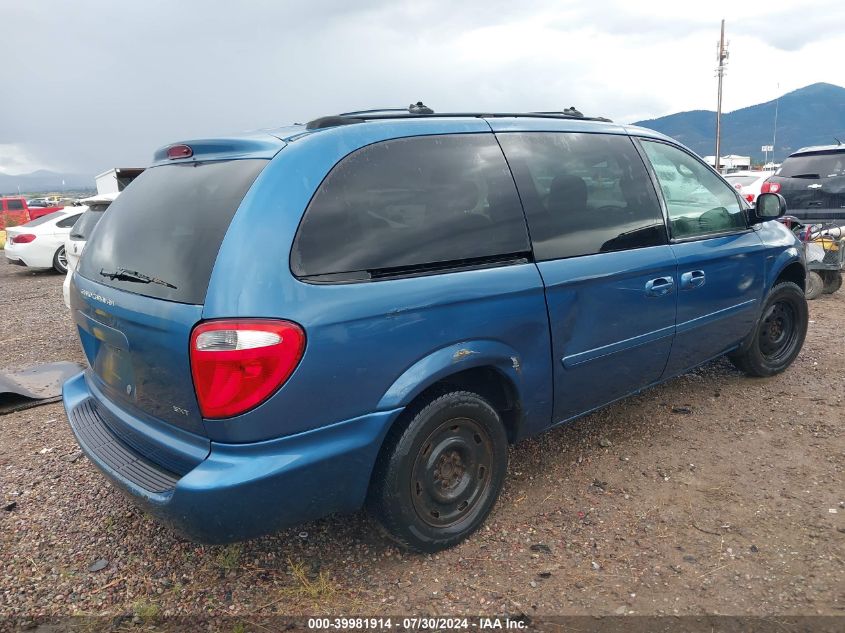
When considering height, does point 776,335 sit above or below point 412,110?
below

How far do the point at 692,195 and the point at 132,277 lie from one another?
320cm

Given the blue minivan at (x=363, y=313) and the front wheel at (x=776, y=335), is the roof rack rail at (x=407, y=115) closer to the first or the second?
the blue minivan at (x=363, y=313)

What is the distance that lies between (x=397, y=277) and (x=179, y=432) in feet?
3.24

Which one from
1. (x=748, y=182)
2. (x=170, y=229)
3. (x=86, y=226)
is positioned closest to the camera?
(x=170, y=229)

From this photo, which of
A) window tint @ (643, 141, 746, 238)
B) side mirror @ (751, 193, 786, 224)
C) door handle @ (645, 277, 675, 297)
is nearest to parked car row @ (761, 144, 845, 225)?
side mirror @ (751, 193, 786, 224)

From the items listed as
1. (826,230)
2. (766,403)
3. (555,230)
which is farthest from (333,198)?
(826,230)

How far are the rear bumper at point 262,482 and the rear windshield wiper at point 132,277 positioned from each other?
0.67m

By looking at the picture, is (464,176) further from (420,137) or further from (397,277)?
(397,277)

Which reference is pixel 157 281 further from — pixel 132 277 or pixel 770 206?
pixel 770 206

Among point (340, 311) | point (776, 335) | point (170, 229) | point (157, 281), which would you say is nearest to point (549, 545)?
point (340, 311)

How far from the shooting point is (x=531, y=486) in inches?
124

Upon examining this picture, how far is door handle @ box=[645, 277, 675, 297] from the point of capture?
3197 mm

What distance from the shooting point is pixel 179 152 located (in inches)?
103

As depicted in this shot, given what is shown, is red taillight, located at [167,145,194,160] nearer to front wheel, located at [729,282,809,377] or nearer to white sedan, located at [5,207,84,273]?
front wheel, located at [729,282,809,377]
